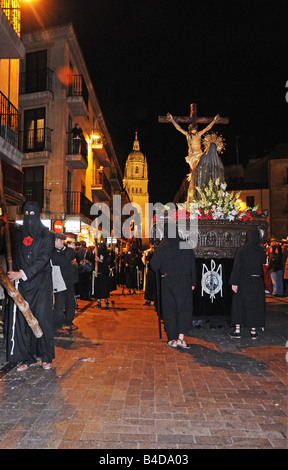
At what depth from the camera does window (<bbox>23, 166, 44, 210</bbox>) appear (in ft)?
72.1

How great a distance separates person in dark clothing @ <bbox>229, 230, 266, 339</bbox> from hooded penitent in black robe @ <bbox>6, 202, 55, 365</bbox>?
11.8 ft

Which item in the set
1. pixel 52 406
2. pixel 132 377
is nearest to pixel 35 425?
pixel 52 406

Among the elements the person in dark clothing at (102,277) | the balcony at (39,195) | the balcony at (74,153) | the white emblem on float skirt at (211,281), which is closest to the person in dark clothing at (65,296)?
the white emblem on float skirt at (211,281)

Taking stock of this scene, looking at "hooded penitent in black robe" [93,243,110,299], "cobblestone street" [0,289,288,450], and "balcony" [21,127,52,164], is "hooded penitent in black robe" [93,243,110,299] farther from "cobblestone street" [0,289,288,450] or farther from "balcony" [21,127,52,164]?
"balcony" [21,127,52,164]

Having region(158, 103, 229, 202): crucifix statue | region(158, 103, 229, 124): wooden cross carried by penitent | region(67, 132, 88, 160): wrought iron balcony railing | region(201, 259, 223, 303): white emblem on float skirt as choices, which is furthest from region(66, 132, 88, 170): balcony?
region(201, 259, 223, 303): white emblem on float skirt

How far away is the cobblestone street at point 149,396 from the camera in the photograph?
127 inches

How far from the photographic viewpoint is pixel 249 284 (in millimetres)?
7320

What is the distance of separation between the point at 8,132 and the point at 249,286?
9.35 meters

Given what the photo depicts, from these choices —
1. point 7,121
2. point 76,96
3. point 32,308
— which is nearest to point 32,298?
point 32,308

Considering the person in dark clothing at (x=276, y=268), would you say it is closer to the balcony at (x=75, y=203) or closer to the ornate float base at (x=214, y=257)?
the ornate float base at (x=214, y=257)

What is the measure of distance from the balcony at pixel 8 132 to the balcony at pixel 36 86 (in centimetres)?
931
